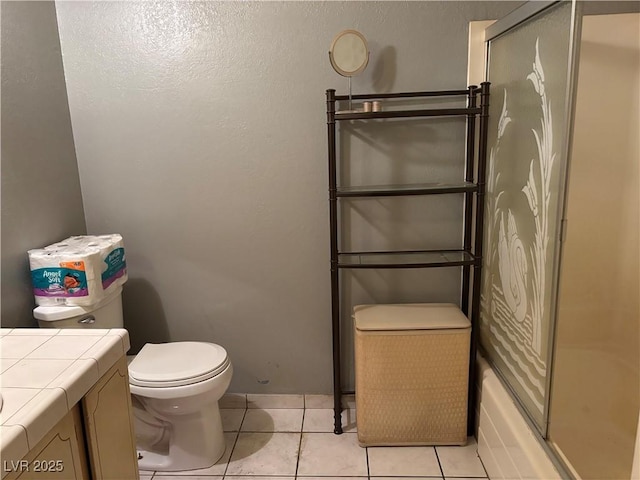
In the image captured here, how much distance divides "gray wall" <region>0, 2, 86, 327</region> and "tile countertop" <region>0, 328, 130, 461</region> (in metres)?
0.54

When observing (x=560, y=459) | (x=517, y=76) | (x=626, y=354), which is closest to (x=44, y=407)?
(x=560, y=459)

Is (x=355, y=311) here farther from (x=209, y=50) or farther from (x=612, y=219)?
(x=209, y=50)

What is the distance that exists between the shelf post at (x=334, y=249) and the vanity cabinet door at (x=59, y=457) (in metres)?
1.14

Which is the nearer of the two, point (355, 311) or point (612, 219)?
point (612, 219)

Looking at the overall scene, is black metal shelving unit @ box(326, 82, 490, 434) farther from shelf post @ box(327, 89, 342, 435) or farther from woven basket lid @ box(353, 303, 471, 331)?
woven basket lid @ box(353, 303, 471, 331)

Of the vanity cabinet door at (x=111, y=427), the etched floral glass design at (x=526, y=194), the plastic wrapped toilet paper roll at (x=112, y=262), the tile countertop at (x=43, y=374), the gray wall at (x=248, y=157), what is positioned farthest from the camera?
the gray wall at (x=248, y=157)

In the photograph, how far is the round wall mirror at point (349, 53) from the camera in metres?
1.86

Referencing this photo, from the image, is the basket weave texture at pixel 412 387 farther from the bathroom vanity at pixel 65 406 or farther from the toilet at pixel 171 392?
the bathroom vanity at pixel 65 406

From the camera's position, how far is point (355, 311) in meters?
2.11

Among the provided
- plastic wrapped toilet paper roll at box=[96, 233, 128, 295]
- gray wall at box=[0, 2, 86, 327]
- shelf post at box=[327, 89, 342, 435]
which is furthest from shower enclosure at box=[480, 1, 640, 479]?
gray wall at box=[0, 2, 86, 327]

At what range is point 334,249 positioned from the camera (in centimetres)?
199

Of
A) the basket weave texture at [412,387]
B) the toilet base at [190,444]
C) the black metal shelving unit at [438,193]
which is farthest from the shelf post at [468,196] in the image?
the toilet base at [190,444]

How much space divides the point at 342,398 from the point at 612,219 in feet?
4.77

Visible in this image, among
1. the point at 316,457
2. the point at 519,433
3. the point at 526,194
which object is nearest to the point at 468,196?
the point at 526,194
